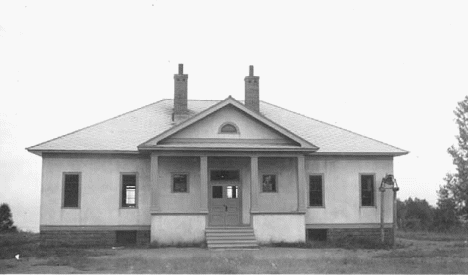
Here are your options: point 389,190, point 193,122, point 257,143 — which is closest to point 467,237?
point 389,190

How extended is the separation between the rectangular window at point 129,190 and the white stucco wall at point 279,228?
5.19 metres

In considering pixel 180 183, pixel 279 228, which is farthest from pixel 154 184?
pixel 279 228

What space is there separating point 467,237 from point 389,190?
4.57 m

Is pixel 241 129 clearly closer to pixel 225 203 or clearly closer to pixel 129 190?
pixel 225 203

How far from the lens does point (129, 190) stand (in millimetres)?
26172

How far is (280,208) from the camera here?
26484mm

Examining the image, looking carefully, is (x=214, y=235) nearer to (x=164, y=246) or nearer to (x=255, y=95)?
(x=164, y=246)

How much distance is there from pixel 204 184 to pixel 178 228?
6.32 feet

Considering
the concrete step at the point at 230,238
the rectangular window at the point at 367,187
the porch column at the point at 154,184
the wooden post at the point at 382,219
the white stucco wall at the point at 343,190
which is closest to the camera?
the concrete step at the point at 230,238

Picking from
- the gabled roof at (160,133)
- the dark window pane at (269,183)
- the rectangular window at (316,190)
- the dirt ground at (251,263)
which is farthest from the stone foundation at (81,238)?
the rectangular window at (316,190)

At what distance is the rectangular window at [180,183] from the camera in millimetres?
26125

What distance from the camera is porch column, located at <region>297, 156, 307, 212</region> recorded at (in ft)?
81.6

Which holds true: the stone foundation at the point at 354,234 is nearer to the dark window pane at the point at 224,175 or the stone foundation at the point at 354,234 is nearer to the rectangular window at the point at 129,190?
the dark window pane at the point at 224,175

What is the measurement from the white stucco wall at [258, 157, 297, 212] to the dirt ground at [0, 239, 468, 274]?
530 cm
